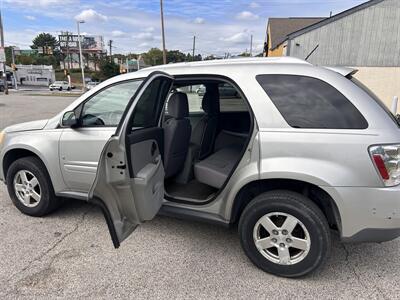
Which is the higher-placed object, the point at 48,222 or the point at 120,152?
the point at 120,152

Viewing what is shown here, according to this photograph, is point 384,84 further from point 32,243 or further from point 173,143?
point 32,243

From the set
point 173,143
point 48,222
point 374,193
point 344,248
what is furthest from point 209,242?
point 48,222

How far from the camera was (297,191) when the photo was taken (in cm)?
255

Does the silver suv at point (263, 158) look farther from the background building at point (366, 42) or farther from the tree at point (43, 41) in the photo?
the tree at point (43, 41)

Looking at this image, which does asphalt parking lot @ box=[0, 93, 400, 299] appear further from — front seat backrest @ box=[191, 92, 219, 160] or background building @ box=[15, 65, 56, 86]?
background building @ box=[15, 65, 56, 86]

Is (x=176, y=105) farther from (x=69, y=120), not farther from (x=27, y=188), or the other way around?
(x=27, y=188)

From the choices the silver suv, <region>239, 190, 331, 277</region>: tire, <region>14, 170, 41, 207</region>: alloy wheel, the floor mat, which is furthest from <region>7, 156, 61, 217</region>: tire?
<region>239, 190, 331, 277</region>: tire

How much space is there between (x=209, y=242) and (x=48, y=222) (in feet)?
6.16

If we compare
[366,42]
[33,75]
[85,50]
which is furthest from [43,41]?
[366,42]

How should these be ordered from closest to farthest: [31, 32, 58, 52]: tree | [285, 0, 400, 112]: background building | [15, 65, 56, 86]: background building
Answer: [285, 0, 400, 112]: background building
[15, 65, 56, 86]: background building
[31, 32, 58, 52]: tree

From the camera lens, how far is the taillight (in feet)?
7.12

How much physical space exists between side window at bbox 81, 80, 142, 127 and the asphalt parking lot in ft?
3.95

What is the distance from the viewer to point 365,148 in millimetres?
2184

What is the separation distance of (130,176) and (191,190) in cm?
118
